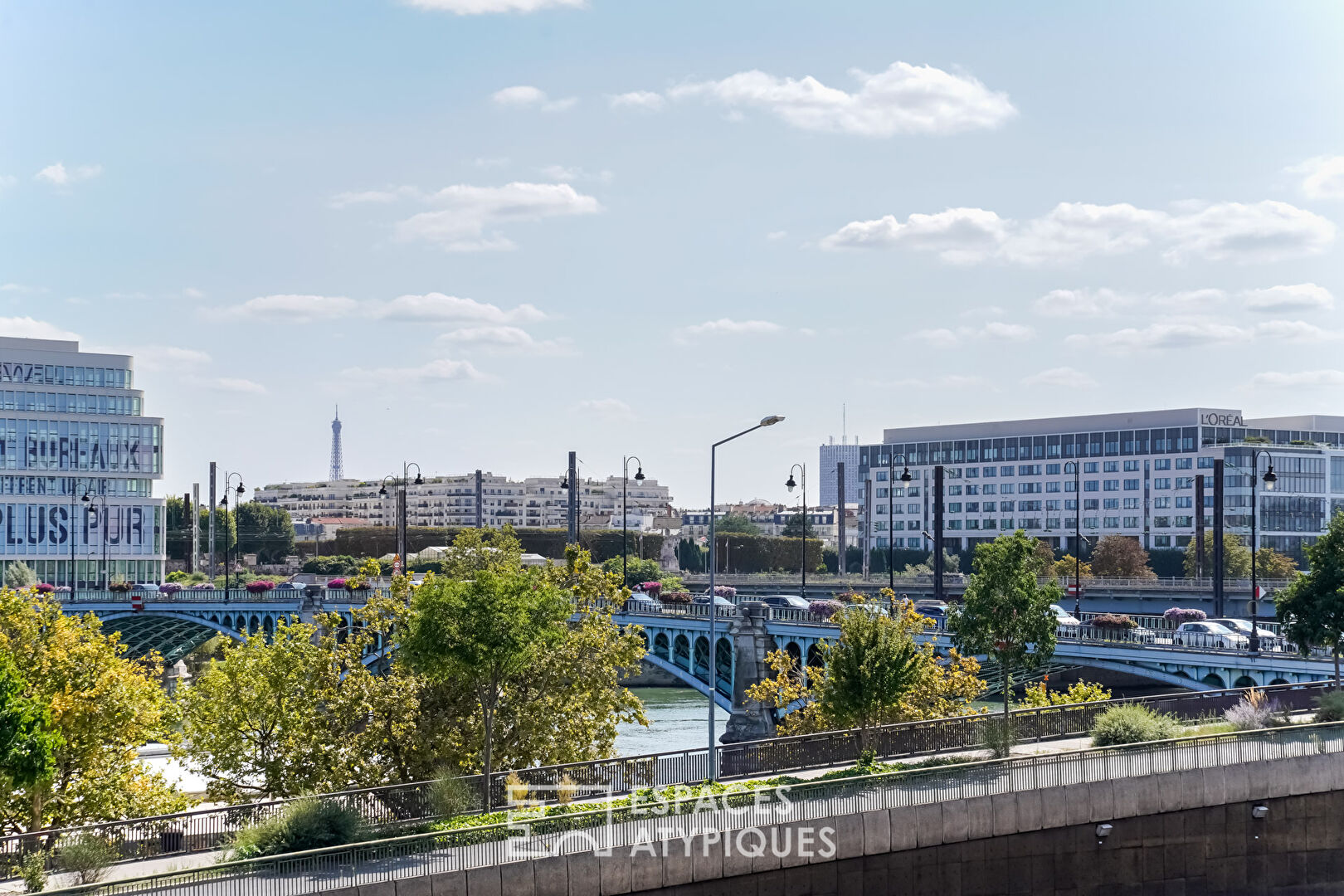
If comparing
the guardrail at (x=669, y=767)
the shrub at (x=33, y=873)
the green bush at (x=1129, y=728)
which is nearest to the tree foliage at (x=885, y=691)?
the guardrail at (x=669, y=767)

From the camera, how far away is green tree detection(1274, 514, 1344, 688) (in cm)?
4350

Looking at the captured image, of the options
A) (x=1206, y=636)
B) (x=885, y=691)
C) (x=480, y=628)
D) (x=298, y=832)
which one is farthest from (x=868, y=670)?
(x=1206, y=636)

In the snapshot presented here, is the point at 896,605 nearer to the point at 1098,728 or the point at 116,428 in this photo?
the point at 1098,728

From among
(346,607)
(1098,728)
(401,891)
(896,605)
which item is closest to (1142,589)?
(346,607)

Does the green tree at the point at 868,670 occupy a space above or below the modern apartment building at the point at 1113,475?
below

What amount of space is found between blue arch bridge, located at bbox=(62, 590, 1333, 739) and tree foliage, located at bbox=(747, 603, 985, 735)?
2839 mm

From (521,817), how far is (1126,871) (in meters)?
13.0

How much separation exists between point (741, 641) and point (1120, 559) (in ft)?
243

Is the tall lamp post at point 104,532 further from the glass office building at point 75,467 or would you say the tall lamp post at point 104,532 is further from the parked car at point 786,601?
the parked car at point 786,601

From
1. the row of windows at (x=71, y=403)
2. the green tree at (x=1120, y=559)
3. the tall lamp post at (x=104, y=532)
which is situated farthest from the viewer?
the green tree at (x=1120, y=559)

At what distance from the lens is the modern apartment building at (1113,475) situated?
5753 inches

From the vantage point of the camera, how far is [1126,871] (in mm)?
32812

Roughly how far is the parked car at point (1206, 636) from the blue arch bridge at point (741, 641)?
32cm

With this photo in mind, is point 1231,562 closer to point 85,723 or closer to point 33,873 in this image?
point 85,723
